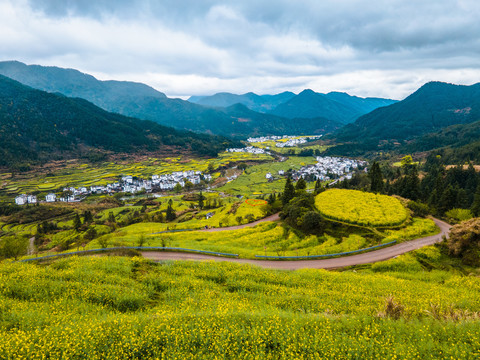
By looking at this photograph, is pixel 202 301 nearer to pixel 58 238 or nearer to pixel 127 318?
pixel 127 318

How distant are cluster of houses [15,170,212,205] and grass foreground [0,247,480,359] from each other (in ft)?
438

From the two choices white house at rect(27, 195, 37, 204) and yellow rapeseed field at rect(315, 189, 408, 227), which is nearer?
yellow rapeseed field at rect(315, 189, 408, 227)

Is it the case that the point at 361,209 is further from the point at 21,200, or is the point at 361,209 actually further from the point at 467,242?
the point at 21,200

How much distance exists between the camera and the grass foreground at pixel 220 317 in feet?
31.8

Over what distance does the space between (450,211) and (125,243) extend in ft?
211

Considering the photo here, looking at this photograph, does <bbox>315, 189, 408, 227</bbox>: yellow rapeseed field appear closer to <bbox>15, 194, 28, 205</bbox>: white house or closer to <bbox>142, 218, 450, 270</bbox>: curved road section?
<bbox>142, 218, 450, 270</bbox>: curved road section

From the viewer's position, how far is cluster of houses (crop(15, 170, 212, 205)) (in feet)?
410

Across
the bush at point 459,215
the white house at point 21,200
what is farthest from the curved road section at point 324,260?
the white house at point 21,200

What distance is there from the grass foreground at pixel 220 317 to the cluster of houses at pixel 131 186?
438 ft

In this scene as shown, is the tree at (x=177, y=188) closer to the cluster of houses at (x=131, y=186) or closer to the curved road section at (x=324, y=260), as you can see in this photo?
the cluster of houses at (x=131, y=186)

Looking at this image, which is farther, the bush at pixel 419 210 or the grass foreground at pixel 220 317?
the bush at pixel 419 210

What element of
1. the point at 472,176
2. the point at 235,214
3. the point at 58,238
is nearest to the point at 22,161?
the point at 58,238

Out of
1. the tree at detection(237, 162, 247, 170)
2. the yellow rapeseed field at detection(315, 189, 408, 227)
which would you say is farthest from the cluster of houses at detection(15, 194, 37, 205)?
the yellow rapeseed field at detection(315, 189, 408, 227)

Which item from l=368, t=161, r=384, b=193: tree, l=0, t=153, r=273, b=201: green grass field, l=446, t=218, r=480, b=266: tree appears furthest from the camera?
l=0, t=153, r=273, b=201: green grass field
